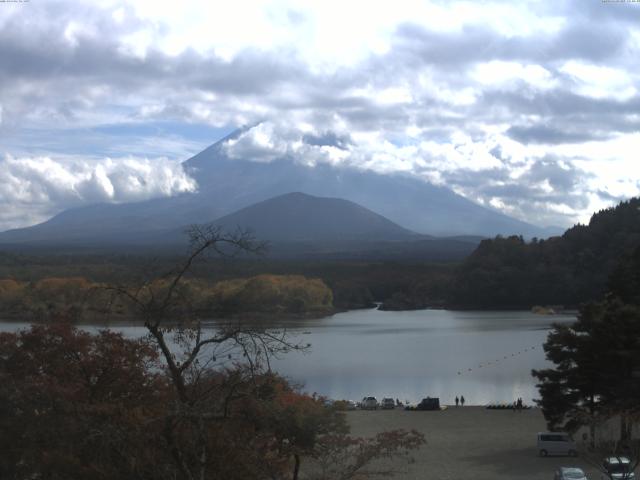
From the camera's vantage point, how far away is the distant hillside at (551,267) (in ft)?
186

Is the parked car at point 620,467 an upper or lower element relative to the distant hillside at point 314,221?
lower

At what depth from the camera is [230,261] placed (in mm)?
4199

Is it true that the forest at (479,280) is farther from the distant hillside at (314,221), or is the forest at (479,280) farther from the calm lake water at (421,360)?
the distant hillside at (314,221)

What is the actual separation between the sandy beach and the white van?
125mm

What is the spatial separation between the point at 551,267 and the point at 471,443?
47.7m

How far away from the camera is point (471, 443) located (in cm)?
1327

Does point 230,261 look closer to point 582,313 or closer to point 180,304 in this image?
point 180,304

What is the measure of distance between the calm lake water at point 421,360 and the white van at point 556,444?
3.80 meters

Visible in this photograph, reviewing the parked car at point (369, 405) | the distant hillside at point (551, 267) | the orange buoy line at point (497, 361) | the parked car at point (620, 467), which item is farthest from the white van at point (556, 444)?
the distant hillside at point (551, 267)

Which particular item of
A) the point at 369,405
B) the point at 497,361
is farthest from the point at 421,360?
the point at 369,405

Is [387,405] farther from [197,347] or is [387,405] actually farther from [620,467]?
[197,347]

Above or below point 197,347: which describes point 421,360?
below

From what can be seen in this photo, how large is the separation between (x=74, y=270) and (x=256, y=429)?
52.5m

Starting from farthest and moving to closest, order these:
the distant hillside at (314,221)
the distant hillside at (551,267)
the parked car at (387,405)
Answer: the distant hillside at (314,221) < the distant hillside at (551,267) < the parked car at (387,405)
